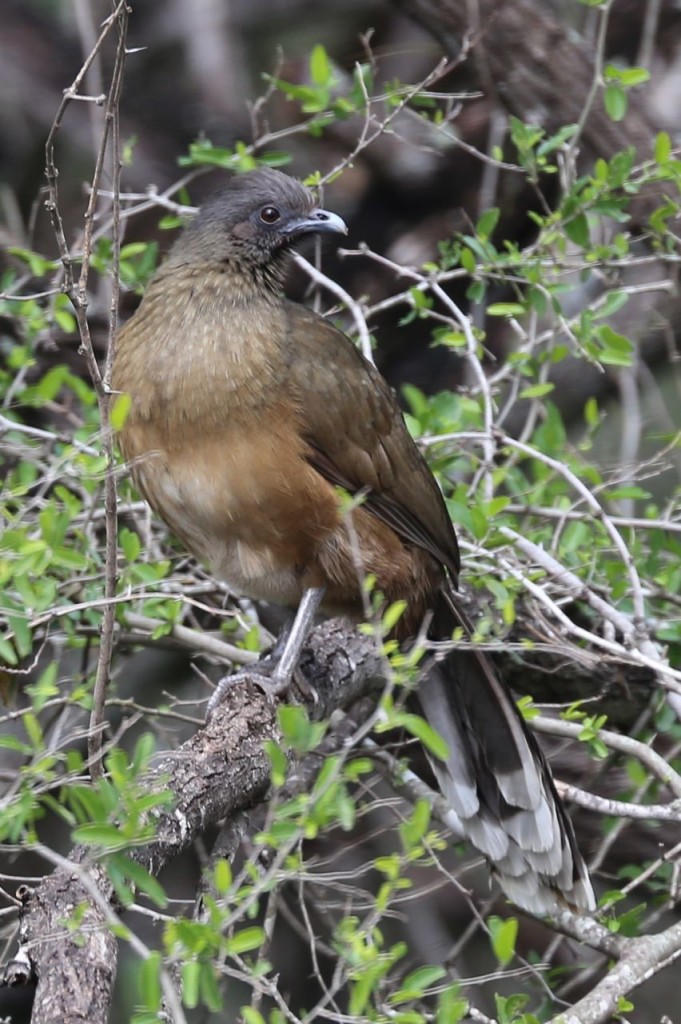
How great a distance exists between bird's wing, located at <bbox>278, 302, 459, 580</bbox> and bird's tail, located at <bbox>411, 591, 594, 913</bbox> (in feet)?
1.10

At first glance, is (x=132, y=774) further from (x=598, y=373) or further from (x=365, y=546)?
(x=598, y=373)

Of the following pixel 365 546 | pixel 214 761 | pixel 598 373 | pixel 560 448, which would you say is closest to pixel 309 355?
pixel 365 546

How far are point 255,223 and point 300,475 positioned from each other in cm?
83

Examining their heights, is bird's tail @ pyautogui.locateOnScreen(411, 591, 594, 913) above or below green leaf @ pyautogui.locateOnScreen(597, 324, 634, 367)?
below

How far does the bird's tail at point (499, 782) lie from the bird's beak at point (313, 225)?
45.4 inches

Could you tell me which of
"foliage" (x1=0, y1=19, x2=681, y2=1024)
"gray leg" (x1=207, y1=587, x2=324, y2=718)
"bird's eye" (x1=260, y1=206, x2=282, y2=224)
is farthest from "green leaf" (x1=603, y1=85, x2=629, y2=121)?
"gray leg" (x1=207, y1=587, x2=324, y2=718)

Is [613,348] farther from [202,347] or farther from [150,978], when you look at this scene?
[150,978]

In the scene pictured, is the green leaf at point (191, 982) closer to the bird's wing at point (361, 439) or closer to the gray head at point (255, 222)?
the bird's wing at point (361, 439)

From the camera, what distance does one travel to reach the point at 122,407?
262 centimetres

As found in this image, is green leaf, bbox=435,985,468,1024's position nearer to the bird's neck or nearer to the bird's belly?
the bird's belly

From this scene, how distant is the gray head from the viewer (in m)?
3.93

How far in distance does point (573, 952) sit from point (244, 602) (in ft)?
5.26

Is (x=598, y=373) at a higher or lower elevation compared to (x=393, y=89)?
lower

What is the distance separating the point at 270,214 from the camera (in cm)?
397
